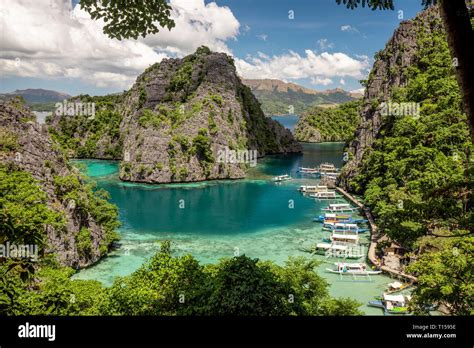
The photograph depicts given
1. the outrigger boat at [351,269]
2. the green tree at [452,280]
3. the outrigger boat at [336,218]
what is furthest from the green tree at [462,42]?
the outrigger boat at [336,218]

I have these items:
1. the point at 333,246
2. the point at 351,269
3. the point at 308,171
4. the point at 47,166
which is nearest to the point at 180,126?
the point at 308,171

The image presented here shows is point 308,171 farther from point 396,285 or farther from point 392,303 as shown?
point 392,303

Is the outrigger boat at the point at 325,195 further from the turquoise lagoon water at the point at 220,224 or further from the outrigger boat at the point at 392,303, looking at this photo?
the outrigger boat at the point at 392,303

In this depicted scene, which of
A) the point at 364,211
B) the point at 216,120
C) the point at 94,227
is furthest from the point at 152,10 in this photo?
the point at 216,120

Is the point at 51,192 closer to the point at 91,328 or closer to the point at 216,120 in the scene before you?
the point at 91,328

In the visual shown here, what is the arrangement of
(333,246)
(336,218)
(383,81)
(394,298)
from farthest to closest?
(383,81), (336,218), (333,246), (394,298)

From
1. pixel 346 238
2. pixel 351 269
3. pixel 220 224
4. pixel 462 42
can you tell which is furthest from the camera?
pixel 220 224

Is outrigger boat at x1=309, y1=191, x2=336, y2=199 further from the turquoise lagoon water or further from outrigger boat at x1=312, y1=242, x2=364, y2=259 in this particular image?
outrigger boat at x1=312, y1=242, x2=364, y2=259
